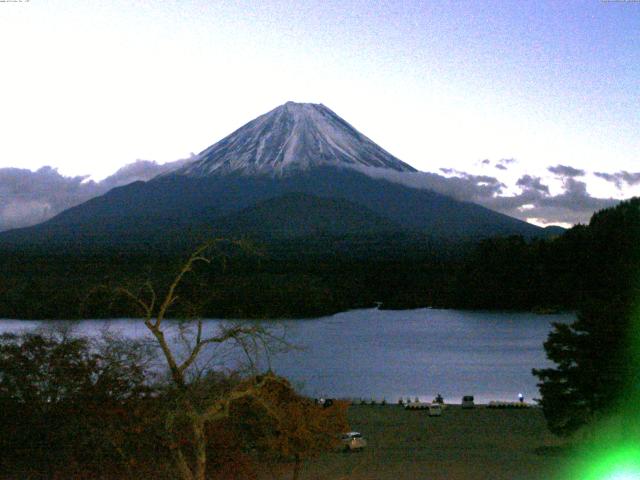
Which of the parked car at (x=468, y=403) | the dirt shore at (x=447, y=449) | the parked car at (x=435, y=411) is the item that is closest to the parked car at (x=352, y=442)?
the dirt shore at (x=447, y=449)

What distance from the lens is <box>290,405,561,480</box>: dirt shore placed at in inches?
383

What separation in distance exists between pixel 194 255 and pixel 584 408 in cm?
776

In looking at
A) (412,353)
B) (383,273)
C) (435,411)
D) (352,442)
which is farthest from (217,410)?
(383,273)

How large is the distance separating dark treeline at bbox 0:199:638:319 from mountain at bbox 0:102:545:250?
146 inches

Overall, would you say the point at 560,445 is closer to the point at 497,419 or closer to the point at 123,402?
the point at 497,419

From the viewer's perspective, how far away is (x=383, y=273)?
62469 millimetres

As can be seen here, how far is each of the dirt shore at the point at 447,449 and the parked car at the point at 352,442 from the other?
0.14m

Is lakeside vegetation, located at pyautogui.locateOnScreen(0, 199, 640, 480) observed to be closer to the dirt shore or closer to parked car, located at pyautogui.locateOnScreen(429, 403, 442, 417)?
the dirt shore

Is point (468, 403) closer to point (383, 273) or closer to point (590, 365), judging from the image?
point (590, 365)

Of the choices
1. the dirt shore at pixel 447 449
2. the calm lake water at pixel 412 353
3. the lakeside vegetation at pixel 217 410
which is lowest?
the calm lake water at pixel 412 353

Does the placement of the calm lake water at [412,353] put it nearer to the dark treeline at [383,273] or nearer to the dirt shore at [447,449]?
the dark treeline at [383,273]

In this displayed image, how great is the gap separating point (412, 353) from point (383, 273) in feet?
82.6

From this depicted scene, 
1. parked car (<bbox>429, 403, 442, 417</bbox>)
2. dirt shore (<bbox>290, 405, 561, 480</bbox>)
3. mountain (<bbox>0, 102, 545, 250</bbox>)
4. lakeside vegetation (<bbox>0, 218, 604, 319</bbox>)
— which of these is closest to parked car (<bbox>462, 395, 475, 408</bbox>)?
→ dirt shore (<bbox>290, 405, 561, 480</bbox>)

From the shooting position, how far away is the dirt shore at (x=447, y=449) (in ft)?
31.9
